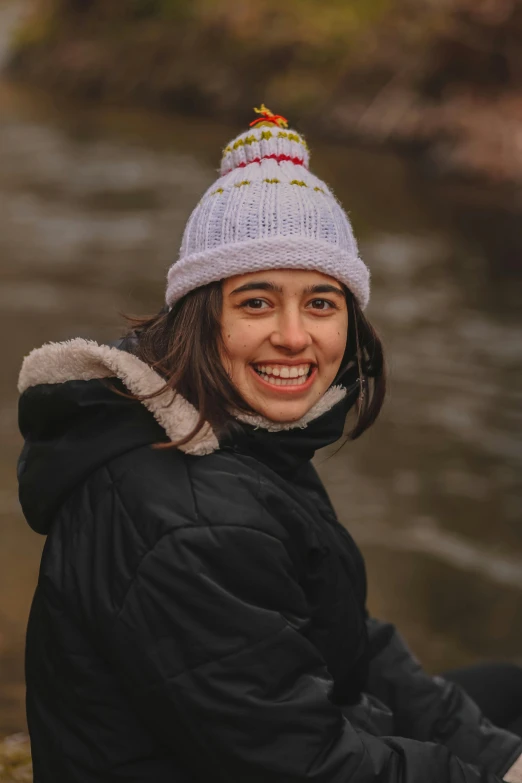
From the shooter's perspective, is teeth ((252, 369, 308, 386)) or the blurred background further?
the blurred background

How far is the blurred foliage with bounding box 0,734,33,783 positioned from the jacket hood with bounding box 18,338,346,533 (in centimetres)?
76

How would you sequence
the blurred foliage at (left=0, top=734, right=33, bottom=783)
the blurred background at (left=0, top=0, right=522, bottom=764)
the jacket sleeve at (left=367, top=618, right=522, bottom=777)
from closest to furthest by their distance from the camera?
the jacket sleeve at (left=367, top=618, right=522, bottom=777) < the blurred foliage at (left=0, top=734, right=33, bottom=783) < the blurred background at (left=0, top=0, right=522, bottom=764)

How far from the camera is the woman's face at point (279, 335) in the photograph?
153 cm

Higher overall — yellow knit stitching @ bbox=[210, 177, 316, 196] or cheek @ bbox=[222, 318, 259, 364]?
yellow knit stitching @ bbox=[210, 177, 316, 196]

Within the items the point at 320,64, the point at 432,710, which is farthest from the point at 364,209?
the point at 432,710

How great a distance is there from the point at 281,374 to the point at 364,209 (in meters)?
7.56

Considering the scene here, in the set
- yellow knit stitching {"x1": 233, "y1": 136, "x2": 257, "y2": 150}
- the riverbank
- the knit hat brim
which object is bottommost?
the knit hat brim

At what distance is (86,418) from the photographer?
1.48m

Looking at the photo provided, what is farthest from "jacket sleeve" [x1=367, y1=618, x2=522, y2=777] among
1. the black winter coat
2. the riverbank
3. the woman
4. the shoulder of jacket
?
the riverbank

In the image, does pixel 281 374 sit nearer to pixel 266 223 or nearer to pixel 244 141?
pixel 266 223

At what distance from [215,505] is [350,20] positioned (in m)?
12.1

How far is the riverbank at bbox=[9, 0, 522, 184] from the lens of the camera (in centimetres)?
903

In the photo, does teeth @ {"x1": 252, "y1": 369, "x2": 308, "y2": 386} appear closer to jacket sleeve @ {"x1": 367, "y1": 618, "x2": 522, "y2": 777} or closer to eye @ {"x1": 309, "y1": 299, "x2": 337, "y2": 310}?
eye @ {"x1": 309, "y1": 299, "x2": 337, "y2": 310}

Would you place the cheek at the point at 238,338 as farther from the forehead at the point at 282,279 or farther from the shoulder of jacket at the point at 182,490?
the shoulder of jacket at the point at 182,490
